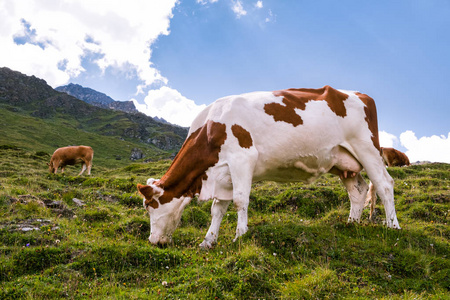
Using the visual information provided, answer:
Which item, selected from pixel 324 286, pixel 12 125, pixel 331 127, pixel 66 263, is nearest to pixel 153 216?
pixel 66 263

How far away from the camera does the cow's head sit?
6.76 metres

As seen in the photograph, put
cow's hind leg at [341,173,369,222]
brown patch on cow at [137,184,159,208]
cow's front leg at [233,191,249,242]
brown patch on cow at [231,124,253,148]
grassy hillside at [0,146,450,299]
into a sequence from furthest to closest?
cow's hind leg at [341,173,369,222], brown patch on cow at [137,184,159,208], brown patch on cow at [231,124,253,148], cow's front leg at [233,191,249,242], grassy hillside at [0,146,450,299]

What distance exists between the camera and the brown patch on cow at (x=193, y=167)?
6723mm

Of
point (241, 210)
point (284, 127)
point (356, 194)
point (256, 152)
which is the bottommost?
point (241, 210)

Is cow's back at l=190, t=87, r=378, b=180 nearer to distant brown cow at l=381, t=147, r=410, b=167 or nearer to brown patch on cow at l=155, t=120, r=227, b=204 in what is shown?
brown patch on cow at l=155, t=120, r=227, b=204

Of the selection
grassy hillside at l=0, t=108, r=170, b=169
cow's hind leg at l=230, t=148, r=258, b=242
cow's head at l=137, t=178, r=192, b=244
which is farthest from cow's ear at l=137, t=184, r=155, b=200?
grassy hillside at l=0, t=108, r=170, b=169

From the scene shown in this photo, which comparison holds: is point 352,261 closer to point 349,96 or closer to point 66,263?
point 349,96

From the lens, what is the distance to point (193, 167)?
22.4 feet

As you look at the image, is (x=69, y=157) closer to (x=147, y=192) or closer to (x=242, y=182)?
(x=147, y=192)

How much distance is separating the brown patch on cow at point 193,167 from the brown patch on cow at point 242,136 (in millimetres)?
270

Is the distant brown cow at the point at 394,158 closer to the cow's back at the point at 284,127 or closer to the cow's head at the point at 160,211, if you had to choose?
the cow's back at the point at 284,127

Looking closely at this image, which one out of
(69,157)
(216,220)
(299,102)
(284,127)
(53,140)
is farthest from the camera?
(53,140)

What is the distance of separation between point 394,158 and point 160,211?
22.2m

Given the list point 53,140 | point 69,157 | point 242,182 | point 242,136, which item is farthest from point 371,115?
point 53,140
